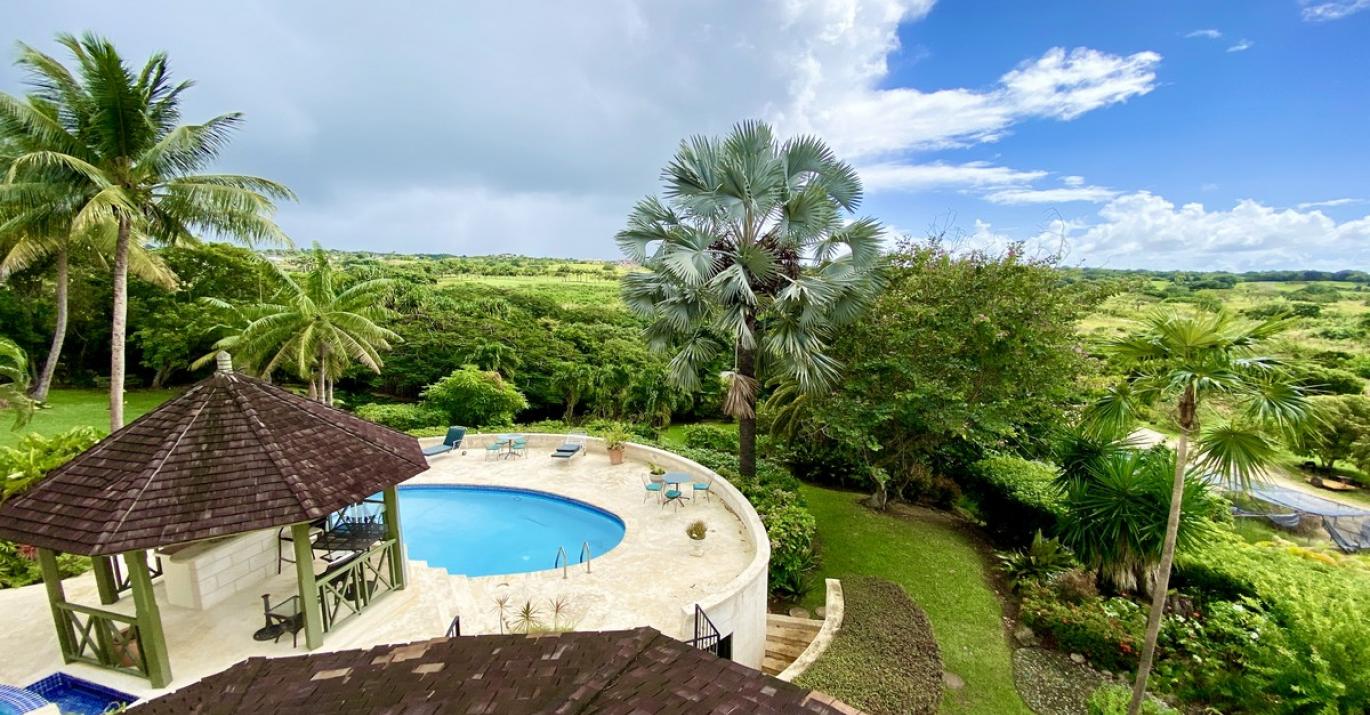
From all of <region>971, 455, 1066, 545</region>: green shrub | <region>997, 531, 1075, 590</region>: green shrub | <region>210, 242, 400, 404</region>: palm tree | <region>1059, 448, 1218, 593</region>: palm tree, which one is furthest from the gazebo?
<region>971, 455, 1066, 545</region>: green shrub

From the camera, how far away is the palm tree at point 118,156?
1197 cm

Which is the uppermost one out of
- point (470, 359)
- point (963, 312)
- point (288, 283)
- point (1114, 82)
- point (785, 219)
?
point (1114, 82)

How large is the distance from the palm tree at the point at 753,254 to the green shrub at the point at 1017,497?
234 inches

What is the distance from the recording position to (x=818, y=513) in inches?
616

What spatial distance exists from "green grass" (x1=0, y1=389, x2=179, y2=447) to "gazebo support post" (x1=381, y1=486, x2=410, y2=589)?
1686 centimetres

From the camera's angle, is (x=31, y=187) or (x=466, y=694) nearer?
(x=466, y=694)

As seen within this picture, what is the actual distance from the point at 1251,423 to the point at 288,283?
77.9ft

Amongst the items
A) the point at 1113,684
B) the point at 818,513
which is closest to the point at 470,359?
the point at 818,513

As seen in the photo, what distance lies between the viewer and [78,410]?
23047 mm

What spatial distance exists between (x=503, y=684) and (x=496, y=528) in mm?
11459

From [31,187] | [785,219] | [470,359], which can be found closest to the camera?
[31,187]

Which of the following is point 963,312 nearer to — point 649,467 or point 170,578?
point 649,467

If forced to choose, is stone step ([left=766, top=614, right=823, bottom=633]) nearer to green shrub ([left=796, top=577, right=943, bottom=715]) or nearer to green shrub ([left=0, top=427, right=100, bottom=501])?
green shrub ([left=796, top=577, right=943, bottom=715])

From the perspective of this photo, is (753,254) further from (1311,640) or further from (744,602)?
(1311,640)
